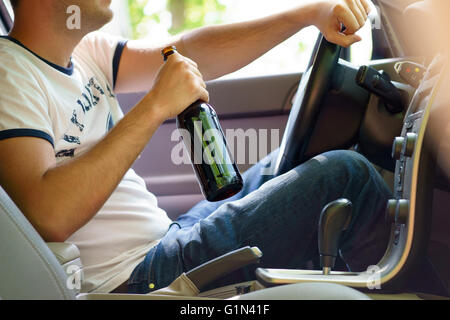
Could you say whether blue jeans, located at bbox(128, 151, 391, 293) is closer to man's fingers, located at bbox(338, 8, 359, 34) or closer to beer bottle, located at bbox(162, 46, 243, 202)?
beer bottle, located at bbox(162, 46, 243, 202)

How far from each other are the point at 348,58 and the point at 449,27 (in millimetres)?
944

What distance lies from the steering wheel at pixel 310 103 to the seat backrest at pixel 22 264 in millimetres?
683

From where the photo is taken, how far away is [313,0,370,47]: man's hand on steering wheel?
1.12 metres

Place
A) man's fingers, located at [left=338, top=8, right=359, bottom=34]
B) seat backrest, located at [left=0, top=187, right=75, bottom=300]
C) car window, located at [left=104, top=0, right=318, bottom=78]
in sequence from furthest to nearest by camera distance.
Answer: car window, located at [left=104, top=0, right=318, bottom=78] < man's fingers, located at [left=338, top=8, right=359, bottom=34] < seat backrest, located at [left=0, top=187, right=75, bottom=300]

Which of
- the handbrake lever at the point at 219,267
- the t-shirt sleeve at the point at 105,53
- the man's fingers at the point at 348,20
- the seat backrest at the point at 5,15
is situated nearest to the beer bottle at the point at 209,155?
the handbrake lever at the point at 219,267

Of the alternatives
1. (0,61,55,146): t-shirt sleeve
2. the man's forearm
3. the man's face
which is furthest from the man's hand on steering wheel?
(0,61,55,146): t-shirt sleeve

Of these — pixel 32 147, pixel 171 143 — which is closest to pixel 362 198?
pixel 32 147

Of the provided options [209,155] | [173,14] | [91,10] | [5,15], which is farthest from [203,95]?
[173,14]

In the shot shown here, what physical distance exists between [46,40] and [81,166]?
1.37 feet

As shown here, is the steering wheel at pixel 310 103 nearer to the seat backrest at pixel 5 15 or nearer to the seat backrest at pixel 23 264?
the seat backrest at pixel 23 264

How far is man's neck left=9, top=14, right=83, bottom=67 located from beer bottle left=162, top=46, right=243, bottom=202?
33cm

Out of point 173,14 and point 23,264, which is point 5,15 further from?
point 23,264

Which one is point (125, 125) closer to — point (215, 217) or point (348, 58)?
point (215, 217)
